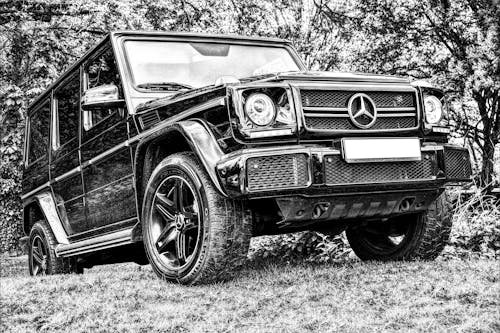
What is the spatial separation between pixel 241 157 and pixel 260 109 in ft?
1.15

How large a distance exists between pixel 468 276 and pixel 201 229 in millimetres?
1613

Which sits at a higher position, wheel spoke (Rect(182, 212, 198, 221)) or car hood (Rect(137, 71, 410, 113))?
car hood (Rect(137, 71, 410, 113))

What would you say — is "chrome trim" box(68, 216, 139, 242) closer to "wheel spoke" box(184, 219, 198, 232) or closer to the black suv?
the black suv

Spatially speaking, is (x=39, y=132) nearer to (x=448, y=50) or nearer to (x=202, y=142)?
(x=202, y=142)

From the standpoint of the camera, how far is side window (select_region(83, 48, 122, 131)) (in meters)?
5.50

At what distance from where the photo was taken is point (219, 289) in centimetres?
404

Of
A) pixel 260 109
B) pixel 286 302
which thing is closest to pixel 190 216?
pixel 260 109

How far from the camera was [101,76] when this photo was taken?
5.81 m

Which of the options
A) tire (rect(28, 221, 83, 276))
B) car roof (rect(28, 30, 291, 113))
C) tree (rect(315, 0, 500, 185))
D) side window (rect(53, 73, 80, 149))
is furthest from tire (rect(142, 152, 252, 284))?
tree (rect(315, 0, 500, 185))

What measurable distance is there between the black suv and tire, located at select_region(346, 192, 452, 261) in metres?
0.01

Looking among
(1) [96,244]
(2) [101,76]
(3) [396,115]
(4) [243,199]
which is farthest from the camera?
(2) [101,76]

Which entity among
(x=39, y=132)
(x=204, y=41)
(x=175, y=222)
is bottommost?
(x=175, y=222)

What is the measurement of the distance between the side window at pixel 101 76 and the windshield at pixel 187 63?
19cm

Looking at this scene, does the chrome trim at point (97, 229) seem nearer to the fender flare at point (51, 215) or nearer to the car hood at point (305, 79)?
the fender flare at point (51, 215)
